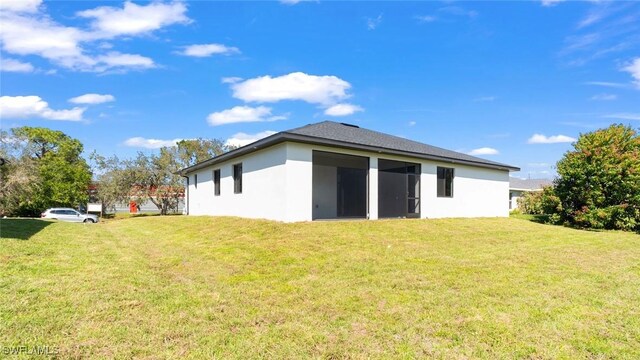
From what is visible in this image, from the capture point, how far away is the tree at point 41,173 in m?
25.2

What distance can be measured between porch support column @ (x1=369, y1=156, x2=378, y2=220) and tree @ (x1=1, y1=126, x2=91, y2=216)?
1009 inches

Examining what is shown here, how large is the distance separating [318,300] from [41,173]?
107ft

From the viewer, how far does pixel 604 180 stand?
14.8 metres

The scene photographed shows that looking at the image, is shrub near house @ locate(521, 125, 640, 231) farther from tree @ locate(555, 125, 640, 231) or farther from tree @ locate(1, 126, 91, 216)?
tree @ locate(1, 126, 91, 216)

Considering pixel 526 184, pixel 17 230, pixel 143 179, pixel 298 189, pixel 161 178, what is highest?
pixel 161 178

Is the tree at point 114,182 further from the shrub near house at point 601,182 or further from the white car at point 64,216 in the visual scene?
the shrub near house at point 601,182

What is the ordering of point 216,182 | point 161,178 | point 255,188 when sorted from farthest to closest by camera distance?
point 161,178
point 216,182
point 255,188

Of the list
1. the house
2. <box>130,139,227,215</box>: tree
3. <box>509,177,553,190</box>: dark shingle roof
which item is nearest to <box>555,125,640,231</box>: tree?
the house

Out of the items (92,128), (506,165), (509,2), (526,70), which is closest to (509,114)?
(506,165)

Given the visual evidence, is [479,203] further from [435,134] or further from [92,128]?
[92,128]

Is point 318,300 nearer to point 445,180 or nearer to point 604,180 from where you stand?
point 445,180

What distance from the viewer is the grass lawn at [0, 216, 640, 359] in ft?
11.0

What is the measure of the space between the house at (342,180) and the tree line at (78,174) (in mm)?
12719

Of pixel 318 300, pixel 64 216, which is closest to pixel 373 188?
pixel 318 300
